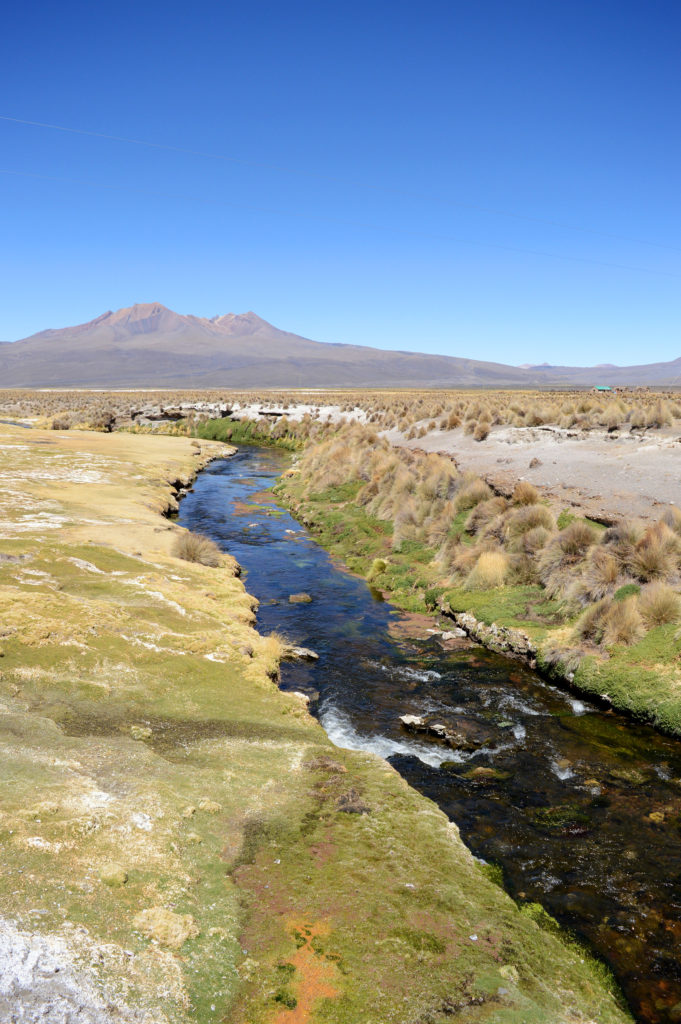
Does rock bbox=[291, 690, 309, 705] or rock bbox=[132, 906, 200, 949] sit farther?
rock bbox=[291, 690, 309, 705]

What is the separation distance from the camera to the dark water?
296 inches

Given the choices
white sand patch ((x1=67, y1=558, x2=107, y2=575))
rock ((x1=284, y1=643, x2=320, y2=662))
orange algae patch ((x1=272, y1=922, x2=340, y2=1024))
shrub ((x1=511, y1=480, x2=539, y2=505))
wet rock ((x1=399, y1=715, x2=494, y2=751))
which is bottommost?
wet rock ((x1=399, y1=715, x2=494, y2=751))

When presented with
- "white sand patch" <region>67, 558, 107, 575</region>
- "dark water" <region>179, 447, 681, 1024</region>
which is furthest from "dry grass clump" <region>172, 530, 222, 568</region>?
"white sand patch" <region>67, 558, 107, 575</region>

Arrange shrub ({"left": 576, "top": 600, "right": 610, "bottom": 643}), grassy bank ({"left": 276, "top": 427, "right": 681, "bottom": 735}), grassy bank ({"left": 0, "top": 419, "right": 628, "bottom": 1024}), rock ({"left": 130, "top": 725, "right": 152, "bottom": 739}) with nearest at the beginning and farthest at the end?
grassy bank ({"left": 0, "top": 419, "right": 628, "bottom": 1024}) → rock ({"left": 130, "top": 725, "right": 152, "bottom": 739}) → grassy bank ({"left": 276, "top": 427, "right": 681, "bottom": 735}) → shrub ({"left": 576, "top": 600, "right": 610, "bottom": 643})

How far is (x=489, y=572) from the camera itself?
1869cm

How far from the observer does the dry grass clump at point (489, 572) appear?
60.9 feet

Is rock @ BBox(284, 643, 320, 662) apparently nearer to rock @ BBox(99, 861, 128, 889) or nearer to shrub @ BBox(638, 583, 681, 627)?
shrub @ BBox(638, 583, 681, 627)

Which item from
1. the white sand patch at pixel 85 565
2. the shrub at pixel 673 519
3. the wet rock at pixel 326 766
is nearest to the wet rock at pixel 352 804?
the wet rock at pixel 326 766

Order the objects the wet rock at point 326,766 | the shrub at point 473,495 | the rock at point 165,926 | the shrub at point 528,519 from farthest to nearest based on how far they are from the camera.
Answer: the shrub at point 473,495
the shrub at point 528,519
the wet rock at point 326,766
the rock at point 165,926

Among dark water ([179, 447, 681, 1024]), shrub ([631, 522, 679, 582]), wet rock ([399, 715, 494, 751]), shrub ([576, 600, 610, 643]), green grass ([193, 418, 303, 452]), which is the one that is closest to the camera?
dark water ([179, 447, 681, 1024])

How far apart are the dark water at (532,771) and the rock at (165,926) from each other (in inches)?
166

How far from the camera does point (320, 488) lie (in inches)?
1377

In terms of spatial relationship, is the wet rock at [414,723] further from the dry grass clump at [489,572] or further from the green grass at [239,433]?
the green grass at [239,433]

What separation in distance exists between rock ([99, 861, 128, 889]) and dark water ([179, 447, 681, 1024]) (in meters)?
4.79
